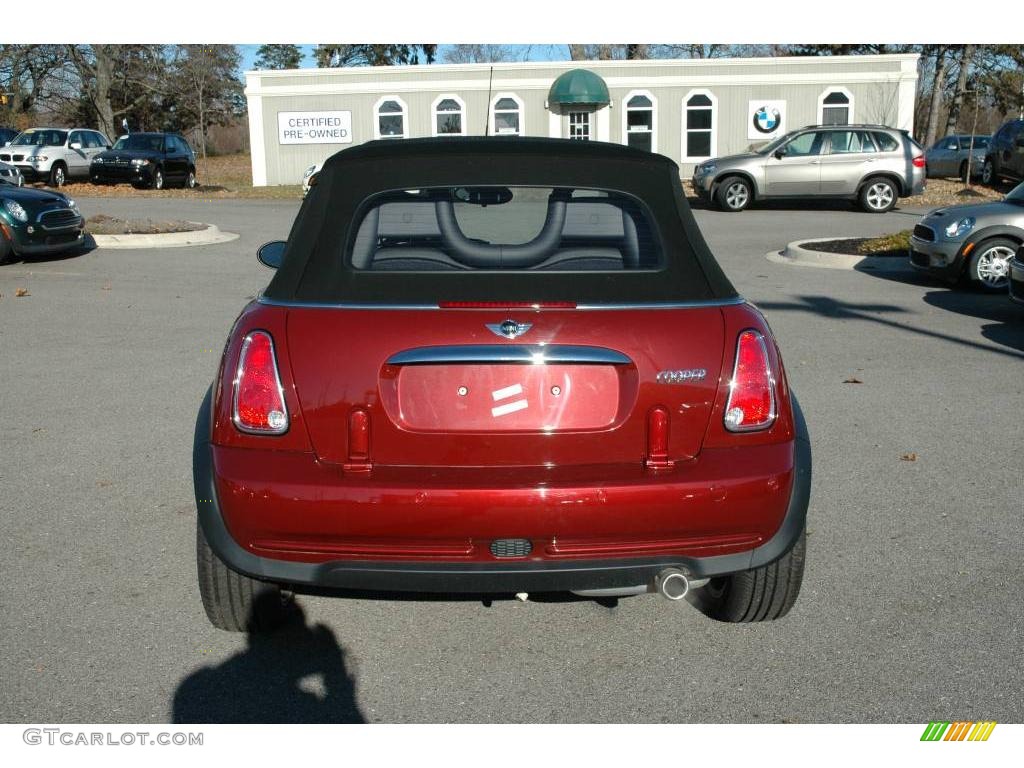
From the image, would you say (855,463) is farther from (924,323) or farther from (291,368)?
(924,323)

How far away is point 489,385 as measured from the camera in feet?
10.4

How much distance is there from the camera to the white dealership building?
116 feet

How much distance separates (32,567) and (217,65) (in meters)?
64.4

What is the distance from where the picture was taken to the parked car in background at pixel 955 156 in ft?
111

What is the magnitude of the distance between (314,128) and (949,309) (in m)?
29.9

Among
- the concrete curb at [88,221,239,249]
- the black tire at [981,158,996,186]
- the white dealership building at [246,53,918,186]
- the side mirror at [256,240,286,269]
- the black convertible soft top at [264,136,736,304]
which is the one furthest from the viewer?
the white dealership building at [246,53,918,186]

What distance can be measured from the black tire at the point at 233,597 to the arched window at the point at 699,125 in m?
34.2

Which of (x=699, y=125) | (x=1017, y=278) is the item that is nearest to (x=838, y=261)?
(x=1017, y=278)

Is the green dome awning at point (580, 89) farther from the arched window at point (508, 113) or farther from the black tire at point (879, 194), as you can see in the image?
the black tire at point (879, 194)

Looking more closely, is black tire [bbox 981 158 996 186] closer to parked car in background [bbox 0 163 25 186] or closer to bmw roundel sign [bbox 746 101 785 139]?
bmw roundel sign [bbox 746 101 785 139]

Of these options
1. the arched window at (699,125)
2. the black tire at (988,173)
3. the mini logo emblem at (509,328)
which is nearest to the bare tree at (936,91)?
the black tire at (988,173)

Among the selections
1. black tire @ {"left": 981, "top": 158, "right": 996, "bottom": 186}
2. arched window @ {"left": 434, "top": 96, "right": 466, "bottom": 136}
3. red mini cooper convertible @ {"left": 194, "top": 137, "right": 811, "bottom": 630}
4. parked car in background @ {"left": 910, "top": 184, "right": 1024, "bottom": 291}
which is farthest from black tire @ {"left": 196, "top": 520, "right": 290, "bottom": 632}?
arched window @ {"left": 434, "top": 96, "right": 466, "bottom": 136}

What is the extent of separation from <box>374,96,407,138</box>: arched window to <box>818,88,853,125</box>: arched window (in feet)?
46.1

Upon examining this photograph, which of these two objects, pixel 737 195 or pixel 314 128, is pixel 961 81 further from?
pixel 314 128
